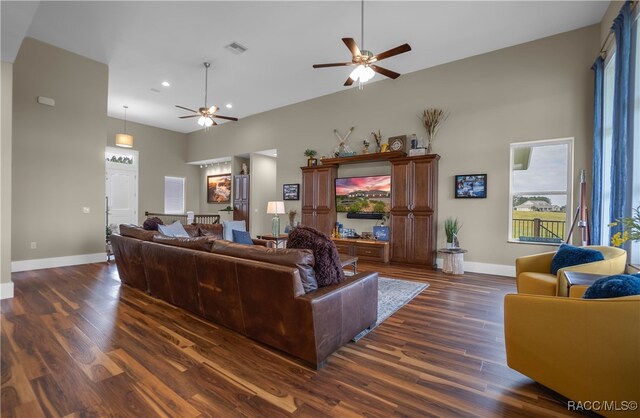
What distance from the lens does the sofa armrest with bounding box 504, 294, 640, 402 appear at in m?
1.41

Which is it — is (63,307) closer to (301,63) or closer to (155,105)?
(301,63)

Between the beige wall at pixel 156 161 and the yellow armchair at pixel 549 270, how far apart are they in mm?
10014

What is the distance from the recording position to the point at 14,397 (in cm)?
171

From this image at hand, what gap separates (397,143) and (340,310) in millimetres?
4631

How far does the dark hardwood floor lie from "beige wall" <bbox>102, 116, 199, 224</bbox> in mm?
6942

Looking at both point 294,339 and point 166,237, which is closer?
point 294,339

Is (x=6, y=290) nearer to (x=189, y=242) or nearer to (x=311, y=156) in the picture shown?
(x=189, y=242)

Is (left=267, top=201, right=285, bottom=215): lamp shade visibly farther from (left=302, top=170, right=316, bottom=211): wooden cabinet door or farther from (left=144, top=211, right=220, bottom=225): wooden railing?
(left=144, top=211, right=220, bottom=225): wooden railing

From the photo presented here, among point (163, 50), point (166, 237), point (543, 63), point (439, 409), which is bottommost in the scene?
point (439, 409)

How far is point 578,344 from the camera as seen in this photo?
157cm

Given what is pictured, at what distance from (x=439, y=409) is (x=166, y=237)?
3083 millimetres

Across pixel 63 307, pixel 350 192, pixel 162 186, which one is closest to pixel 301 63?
pixel 350 192

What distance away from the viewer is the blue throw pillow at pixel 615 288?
59.9 inches

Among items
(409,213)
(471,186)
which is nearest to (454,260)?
(409,213)
